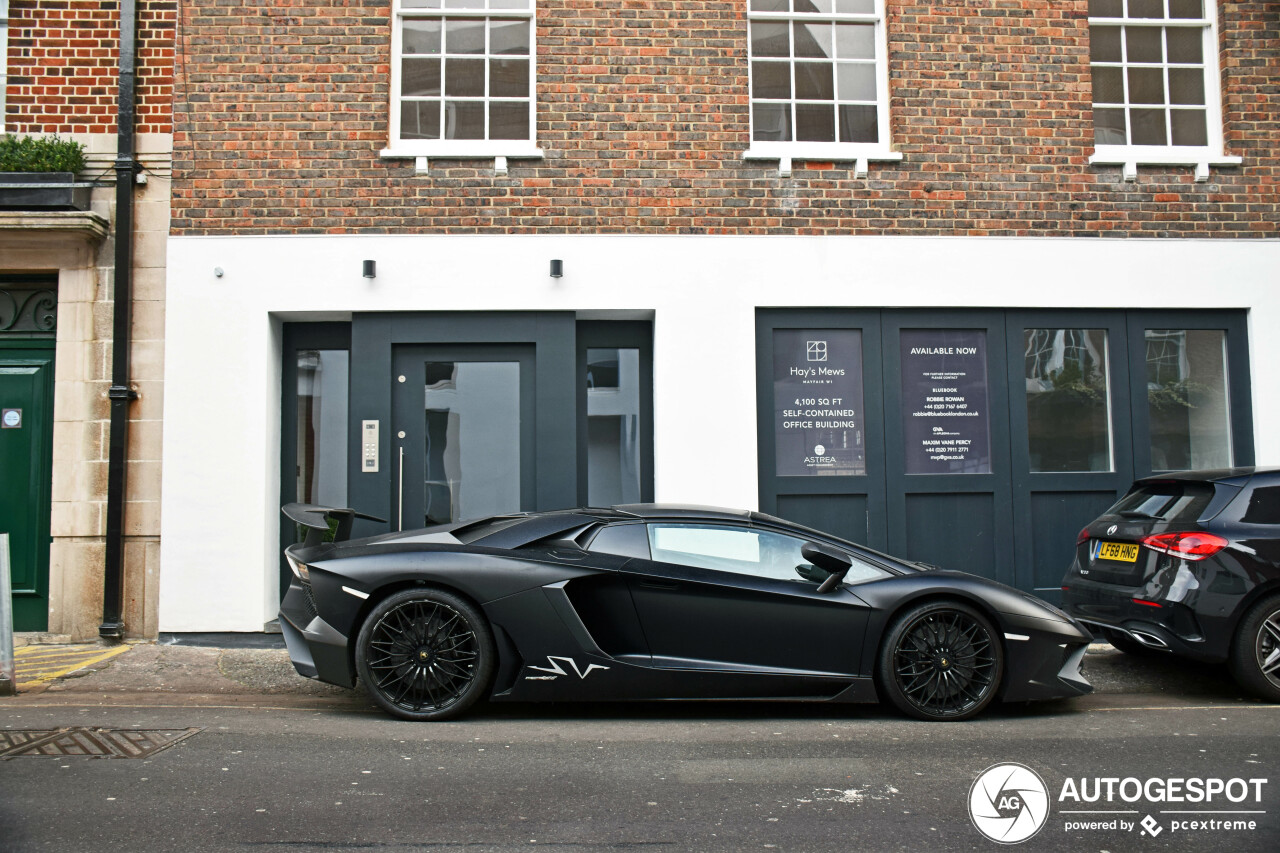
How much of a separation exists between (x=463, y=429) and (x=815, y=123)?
4.23 meters

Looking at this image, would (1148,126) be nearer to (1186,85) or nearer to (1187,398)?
(1186,85)

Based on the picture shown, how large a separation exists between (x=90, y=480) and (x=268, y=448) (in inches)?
58.7

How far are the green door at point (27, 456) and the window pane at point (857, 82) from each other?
735 centimetres

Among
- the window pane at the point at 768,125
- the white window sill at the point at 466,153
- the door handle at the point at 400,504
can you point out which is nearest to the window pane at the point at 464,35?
the white window sill at the point at 466,153

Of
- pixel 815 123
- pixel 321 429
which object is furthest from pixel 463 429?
pixel 815 123

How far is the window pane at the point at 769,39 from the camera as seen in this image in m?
8.93

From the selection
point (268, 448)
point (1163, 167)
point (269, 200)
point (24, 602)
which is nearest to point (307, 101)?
point (269, 200)

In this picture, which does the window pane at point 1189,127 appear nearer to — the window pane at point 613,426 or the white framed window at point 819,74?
the white framed window at point 819,74

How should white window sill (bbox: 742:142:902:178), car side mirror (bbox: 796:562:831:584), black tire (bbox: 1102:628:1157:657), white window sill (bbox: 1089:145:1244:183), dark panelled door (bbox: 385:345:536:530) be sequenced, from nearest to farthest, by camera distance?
1. car side mirror (bbox: 796:562:831:584)
2. black tire (bbox: 1102:628:1157:657)
3. dark panelled door (bbox: 385:345:536:530)
4. white window sill (bbox: 742:142:902:178)
5. white window sill (bbox: 1089:145:1244:183)

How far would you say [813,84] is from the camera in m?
8.96

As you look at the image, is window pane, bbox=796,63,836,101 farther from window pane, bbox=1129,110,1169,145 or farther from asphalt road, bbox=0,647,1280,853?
asphalt road, bbox=0,647,1280,853

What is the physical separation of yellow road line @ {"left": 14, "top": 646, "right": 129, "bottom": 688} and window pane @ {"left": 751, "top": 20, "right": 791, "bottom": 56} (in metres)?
7.40

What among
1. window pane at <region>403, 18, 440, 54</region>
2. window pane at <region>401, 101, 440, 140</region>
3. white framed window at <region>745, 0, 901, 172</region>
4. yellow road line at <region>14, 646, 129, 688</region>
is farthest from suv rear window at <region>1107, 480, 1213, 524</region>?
yellow road line at <region>14, 646, 129, 688</region>

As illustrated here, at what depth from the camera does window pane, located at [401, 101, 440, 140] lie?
866cm
